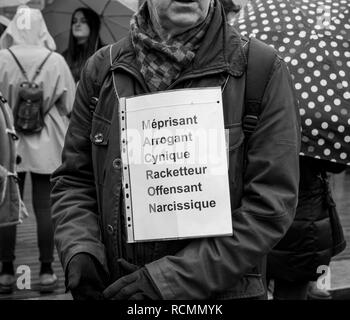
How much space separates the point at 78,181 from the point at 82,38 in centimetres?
447

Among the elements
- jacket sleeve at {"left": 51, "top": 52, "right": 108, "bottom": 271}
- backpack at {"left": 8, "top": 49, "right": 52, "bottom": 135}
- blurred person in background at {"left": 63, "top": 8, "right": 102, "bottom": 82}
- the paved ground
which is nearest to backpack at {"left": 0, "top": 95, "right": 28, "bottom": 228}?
the paved ground

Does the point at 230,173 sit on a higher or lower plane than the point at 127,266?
higher

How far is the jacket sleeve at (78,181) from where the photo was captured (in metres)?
2.31

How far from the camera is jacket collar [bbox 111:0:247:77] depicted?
217 cm

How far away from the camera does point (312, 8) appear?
3385mm

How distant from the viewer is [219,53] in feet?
7.18

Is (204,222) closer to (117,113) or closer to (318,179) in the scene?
(117,113)

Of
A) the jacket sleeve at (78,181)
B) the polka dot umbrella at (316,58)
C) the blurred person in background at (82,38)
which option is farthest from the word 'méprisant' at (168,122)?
the blurred person in background at (82,38)

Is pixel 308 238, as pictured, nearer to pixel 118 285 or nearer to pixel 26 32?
pixel 118 285

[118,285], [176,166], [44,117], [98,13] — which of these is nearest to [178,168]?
[176,166]

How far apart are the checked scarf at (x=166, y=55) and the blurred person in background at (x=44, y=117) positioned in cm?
317

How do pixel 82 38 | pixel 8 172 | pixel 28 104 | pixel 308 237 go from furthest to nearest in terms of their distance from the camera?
1. pixel 82 38
2. pixel 28 104
3. pixel 8 172
4. pixel 308 237

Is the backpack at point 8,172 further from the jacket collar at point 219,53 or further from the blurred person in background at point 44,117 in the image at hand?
the jacket collar at point 219,53

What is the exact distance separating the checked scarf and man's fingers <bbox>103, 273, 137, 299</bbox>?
21.5 inches
